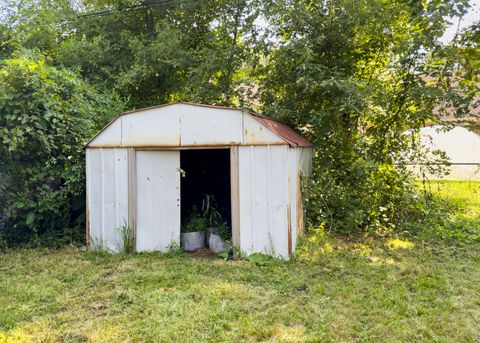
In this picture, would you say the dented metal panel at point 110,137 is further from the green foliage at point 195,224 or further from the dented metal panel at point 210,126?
the green foliage at point 195,224

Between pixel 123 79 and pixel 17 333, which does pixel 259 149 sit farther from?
pixel 123 79

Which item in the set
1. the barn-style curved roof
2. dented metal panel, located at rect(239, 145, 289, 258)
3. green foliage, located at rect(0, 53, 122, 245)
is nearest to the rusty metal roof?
the barn-style curved roof

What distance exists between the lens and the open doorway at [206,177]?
286 inches

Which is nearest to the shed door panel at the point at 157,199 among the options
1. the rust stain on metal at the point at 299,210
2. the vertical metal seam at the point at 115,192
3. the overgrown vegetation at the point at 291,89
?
the vertical metal seam at the point at 115,192

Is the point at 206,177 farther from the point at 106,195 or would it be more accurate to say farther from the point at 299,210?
the point at 299,210

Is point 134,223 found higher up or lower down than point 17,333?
higher up

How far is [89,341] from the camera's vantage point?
2754mm

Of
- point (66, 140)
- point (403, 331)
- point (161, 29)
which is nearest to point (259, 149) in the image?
point (403, 331)

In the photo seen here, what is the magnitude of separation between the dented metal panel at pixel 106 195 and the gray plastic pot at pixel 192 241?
94 cm

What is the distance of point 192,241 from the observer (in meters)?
5.49

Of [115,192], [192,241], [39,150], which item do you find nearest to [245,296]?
[192,241]

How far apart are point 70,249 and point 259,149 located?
10.6 ft

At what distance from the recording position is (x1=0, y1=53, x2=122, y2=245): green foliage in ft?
16.9

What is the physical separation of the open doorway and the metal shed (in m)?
1.97
